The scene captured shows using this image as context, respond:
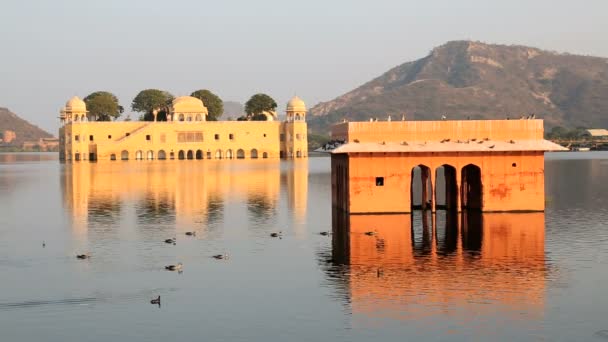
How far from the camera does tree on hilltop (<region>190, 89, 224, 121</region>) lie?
161625 mm

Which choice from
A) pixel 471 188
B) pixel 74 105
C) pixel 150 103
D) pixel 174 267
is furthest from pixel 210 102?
pixel 174 267

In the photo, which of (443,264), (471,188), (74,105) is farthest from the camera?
(74,105)

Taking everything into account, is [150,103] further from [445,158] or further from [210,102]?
[445,158]

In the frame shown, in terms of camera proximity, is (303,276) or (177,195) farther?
(177,195)

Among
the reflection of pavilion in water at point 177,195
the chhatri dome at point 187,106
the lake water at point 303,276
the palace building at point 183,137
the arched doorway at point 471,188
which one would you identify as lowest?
the lake water at point 303,276

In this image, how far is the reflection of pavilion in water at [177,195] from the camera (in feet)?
159

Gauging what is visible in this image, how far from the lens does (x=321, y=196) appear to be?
59312 millimetres

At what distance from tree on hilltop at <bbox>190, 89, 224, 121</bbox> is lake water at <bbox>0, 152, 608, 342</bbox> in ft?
365

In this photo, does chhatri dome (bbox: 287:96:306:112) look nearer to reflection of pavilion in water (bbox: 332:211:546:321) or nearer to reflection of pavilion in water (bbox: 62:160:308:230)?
reflection of pavilion in water (bbox: 62:160:308:230)

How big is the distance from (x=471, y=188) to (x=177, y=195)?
23.3 meters

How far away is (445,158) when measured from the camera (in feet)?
137

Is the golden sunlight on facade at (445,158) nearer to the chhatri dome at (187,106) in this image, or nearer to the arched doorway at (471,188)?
the arched doorway at (471,188)

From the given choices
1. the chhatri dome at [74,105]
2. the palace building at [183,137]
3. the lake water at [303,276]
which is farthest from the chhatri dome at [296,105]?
the lake water at [303,276]

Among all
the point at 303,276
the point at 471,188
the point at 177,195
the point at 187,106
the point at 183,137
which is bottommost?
the point at 303,276
